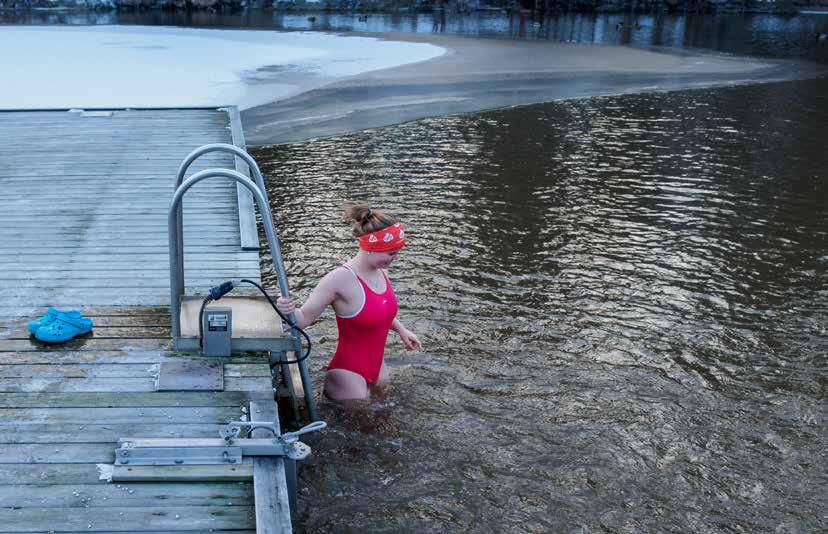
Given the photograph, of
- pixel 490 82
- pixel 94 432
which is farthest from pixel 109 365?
pixel 490 82

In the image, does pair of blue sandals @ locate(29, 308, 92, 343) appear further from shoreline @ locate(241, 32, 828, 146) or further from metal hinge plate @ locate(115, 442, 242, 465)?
shoreline @ locate(241, 32, 828, 146)

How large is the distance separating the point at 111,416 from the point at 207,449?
713mm

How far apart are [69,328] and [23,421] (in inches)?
40.2

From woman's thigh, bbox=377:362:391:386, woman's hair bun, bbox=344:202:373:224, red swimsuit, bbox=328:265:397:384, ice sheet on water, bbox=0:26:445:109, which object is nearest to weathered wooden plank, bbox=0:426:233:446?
red swimsuit, bbox=328:265:397:384

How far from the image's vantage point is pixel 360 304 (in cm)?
528

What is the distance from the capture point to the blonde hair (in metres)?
5.06

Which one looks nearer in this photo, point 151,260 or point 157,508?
point 157,508

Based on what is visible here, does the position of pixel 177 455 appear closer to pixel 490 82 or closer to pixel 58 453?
pixel 58 453

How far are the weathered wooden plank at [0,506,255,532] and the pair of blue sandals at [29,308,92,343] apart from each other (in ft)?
5.70

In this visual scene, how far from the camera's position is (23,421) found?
4.20 m

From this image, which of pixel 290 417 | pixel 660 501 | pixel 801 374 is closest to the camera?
pixel 660 501

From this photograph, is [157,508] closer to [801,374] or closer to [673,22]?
[801,374]

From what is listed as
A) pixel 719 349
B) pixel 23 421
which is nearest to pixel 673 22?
pixel 719 349

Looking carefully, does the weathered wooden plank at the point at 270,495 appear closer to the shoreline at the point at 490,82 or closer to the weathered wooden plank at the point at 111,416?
the weathered wooden plank at the point at 111,416
